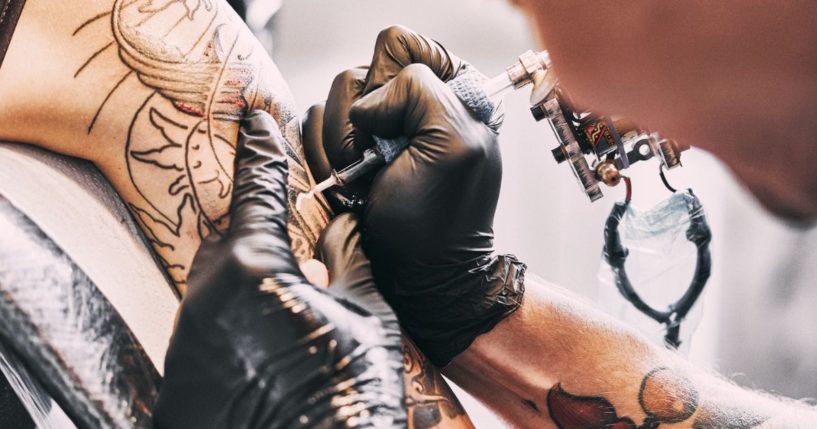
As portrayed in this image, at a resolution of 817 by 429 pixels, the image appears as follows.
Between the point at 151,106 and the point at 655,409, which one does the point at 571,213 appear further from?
the point at 151,106

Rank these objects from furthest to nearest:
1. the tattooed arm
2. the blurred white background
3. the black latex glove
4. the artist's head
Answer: the blurred white background < the tattooed arm < the black latex glove < the artist's head

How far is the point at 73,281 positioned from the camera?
2.35ft

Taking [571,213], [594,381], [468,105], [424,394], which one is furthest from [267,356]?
[571,213]

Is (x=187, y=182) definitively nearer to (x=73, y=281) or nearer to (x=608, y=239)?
(x=73, y=281)

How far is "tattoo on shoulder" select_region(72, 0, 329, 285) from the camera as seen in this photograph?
875 mm

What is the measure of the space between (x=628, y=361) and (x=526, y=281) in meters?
0.24

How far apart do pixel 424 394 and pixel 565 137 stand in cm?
48

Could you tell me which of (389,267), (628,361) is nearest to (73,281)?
(389,267)

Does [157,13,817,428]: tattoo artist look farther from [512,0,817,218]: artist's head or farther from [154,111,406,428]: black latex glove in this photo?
[512,0,817,218]: artist's head

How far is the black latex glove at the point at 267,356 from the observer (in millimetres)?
693

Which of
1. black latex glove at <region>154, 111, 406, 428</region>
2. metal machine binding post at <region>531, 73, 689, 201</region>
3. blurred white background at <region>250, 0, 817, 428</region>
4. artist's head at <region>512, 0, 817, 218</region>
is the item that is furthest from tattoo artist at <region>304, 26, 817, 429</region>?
blurred white background at <region>250, 0, 817, 428</region>

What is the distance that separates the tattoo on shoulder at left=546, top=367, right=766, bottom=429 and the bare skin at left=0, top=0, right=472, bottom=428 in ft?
0.82

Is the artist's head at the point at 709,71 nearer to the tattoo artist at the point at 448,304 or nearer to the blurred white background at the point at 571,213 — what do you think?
the tattoo artist at the point at 448,304

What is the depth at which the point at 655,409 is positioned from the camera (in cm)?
108
